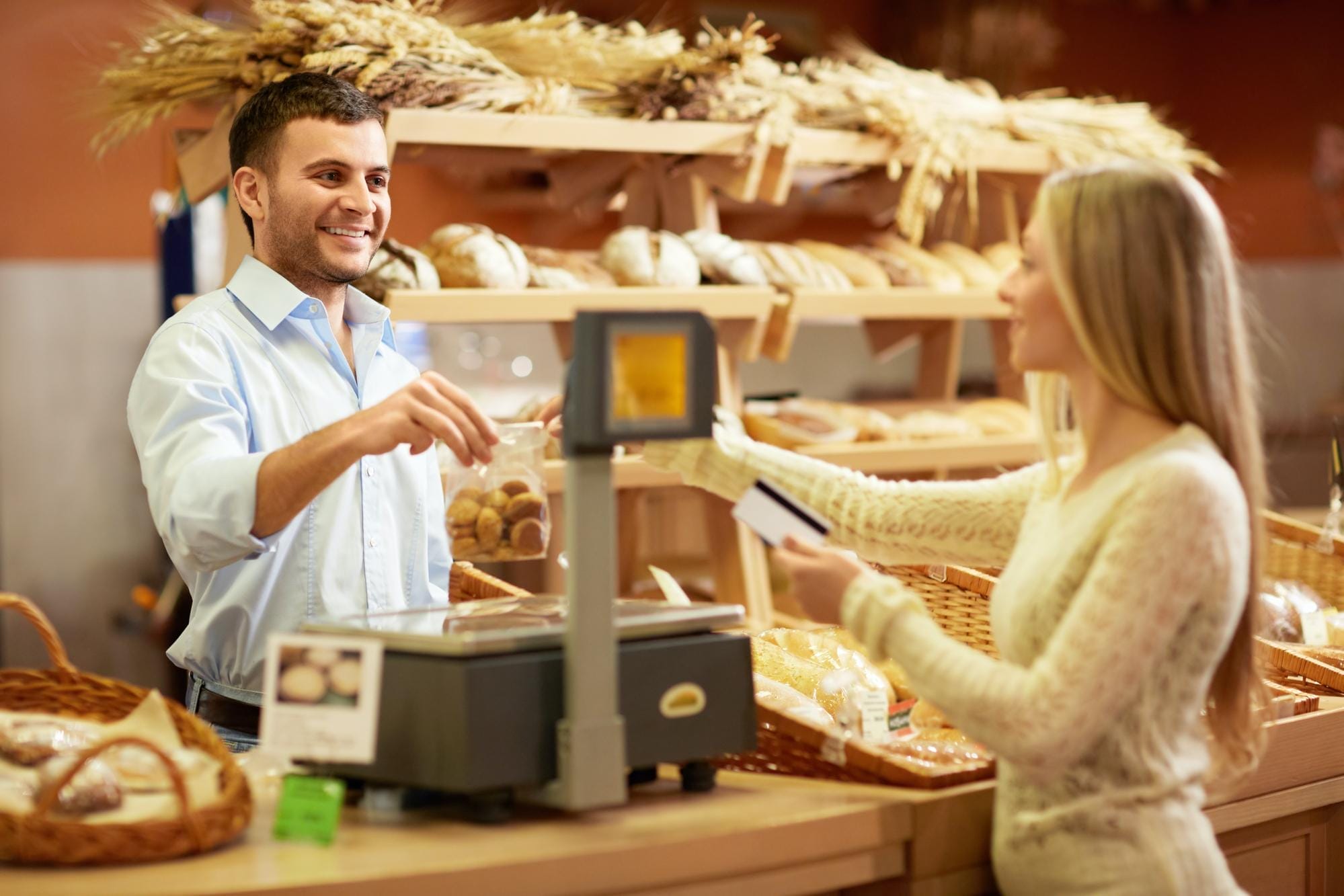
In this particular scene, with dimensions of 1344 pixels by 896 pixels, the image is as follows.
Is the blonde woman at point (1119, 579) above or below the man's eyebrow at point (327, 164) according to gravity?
below

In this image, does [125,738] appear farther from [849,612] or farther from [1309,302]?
[1309,302]

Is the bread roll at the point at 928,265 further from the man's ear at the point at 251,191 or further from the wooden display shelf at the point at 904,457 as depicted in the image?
the man's ear at the point at 251,191

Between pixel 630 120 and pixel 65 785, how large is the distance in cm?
207

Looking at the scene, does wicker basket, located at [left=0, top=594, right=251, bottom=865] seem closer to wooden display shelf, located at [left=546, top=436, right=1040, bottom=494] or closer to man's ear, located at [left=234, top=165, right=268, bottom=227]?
A: man's ear, located at [left=234, top=165, right=268, bottom=227]

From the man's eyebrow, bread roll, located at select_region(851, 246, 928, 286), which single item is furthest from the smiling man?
bread roll, located at select_region(851, 246, 928, 286)

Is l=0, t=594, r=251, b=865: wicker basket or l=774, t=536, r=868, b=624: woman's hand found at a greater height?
l=774, t=536, r=868, b=624: woman's hand

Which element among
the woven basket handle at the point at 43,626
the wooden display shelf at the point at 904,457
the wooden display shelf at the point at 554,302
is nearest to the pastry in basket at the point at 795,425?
the wooden display shelf at the point at 904,457

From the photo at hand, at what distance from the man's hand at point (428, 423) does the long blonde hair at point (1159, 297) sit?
60 cm

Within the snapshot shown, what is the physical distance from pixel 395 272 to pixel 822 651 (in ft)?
3.74

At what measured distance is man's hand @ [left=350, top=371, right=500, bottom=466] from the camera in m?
1.52

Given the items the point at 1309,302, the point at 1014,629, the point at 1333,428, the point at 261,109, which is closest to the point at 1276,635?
the point at 1333,428

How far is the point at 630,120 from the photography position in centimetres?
308

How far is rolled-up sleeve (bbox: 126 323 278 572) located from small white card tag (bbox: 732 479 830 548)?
0.59 m

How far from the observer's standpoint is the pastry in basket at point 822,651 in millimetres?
2121
